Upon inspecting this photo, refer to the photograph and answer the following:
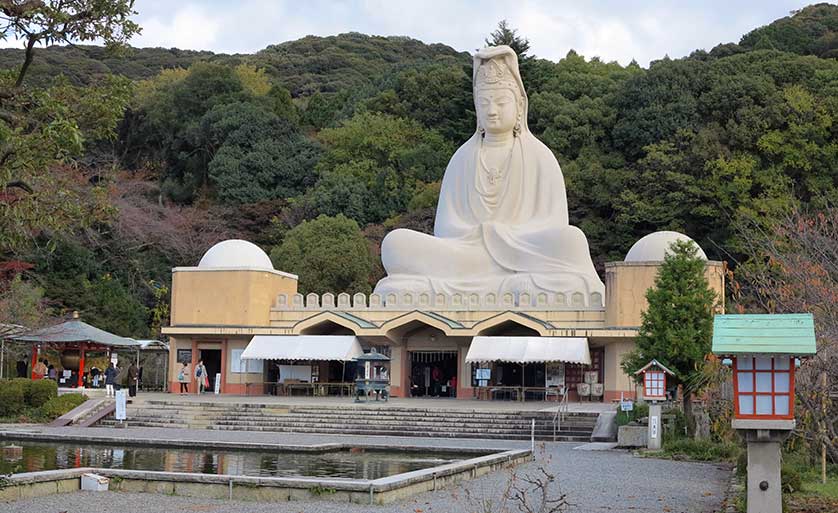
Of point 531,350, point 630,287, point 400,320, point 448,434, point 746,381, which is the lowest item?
point 448,434

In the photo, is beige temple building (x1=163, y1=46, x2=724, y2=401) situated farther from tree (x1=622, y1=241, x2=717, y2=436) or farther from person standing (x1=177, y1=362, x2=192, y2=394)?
tree (x1=622, y1=241, x2=717, y2=436)

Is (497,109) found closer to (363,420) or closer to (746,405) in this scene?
(363,420)

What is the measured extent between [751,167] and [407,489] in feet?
110

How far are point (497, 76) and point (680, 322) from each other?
1596 centimetres

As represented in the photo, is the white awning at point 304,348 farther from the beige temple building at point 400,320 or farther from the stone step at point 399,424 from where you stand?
the stone step at point 399,424

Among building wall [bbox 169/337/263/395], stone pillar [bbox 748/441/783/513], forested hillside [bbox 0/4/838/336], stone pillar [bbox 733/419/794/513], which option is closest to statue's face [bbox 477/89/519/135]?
forested hillside [bbox 0/4/838/336]

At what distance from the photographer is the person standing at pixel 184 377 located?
3262cm

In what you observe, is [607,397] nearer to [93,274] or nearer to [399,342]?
[399,342]

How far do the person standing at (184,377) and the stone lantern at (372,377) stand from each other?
6368 mm

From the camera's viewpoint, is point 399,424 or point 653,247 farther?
point 653,247

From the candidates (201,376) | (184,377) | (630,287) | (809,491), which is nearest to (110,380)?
(201,376)

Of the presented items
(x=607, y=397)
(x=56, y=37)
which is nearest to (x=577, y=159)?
(x=607, y=397)

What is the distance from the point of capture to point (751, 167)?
140 feet

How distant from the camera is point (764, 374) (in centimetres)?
1072
